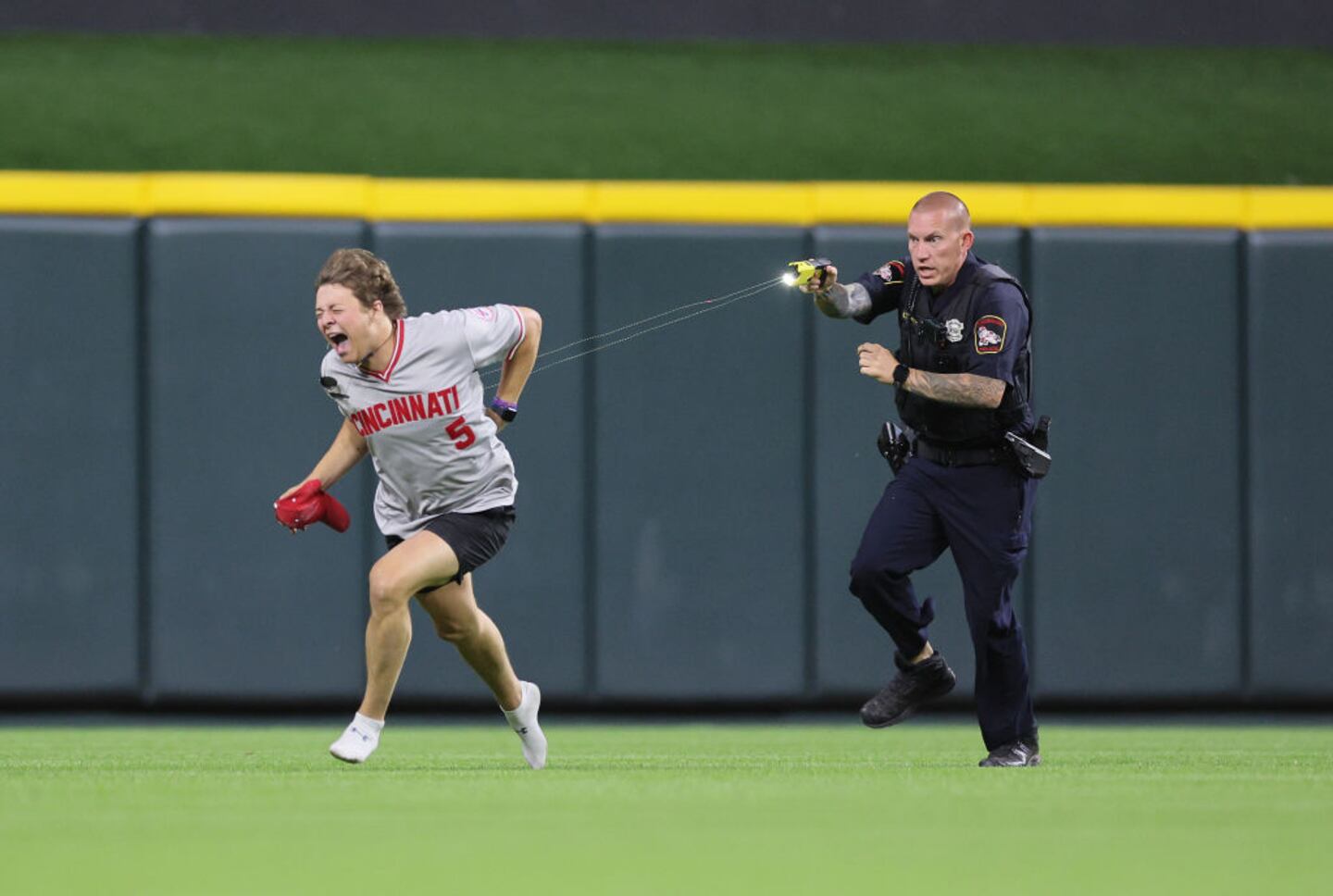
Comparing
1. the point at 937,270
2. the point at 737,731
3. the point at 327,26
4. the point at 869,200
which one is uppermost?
the point at 327,26

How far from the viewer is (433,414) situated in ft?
19.0

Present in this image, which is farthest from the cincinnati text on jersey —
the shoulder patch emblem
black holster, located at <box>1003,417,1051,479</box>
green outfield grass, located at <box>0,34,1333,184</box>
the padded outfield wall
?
green outfield grass, located at <box>0,34,1333,184</box>

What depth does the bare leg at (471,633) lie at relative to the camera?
578cm

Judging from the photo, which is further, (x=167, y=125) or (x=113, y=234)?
(x=167, y=125)

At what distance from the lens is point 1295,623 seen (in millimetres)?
8664

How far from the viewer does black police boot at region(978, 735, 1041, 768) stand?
234 inches

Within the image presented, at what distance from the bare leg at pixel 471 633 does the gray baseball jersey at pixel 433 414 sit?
0.25m

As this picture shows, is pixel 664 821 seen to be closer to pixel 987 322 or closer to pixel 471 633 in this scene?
pixel 471 633

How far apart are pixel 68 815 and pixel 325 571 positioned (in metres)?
3.87

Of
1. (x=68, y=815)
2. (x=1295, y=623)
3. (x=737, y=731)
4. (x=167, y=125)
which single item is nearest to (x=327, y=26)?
(x=167, y=125)

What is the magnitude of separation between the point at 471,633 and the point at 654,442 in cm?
282

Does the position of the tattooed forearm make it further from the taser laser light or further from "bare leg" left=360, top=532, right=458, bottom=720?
"bare leg" left=360, top=532, right=458, bottom=720

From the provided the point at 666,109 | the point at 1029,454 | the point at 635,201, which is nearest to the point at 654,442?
the point at 635,201

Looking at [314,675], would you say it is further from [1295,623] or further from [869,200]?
[1295,623]
